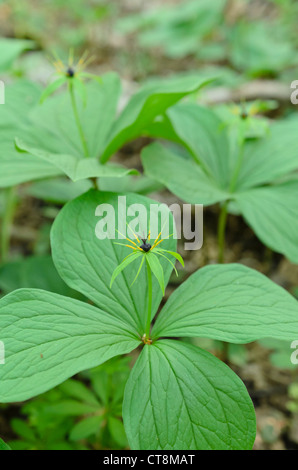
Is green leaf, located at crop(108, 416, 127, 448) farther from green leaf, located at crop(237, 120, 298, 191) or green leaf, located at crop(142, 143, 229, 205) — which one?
green leaf, located at crop(237, 120, 298, 191)

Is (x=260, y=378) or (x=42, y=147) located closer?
(x=42, y=147)

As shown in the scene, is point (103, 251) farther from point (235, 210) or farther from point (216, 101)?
point (216, 101)

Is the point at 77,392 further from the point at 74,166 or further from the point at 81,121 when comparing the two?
the point at 81,121

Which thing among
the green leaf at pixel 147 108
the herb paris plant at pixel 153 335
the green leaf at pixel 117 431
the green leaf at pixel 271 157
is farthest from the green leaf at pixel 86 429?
the green leaf at pixel 271 157

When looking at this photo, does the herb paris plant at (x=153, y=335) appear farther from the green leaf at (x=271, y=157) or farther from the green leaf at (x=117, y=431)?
the green leaf at (x=271, y=157)

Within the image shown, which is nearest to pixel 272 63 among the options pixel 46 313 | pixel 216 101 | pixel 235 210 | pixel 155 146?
pixel 216 101
